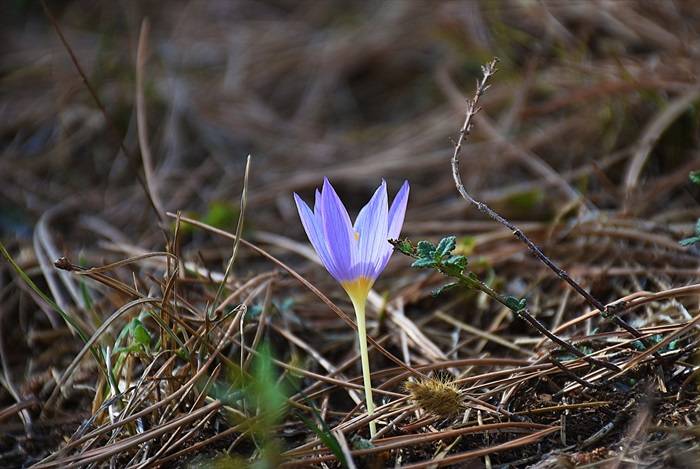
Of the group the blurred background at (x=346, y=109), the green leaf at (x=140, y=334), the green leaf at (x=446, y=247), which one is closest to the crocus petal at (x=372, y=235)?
the green leaf at (x=446, y=247)

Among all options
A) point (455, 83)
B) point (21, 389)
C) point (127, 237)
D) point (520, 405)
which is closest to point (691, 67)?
point (455, 83)

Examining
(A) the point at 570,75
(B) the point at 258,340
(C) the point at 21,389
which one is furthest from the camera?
(A) the point at 570,75

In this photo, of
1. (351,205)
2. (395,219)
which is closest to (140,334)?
(395,219)

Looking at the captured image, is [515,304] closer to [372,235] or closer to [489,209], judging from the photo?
[489,209]

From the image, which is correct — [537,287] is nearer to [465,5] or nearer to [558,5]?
[558,5]

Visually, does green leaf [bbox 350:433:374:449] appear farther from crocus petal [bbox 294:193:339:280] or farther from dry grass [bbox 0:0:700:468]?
crocus petal [bbox 294:193:339:280]

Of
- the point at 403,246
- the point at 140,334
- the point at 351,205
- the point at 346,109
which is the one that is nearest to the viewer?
the point at 403,246
